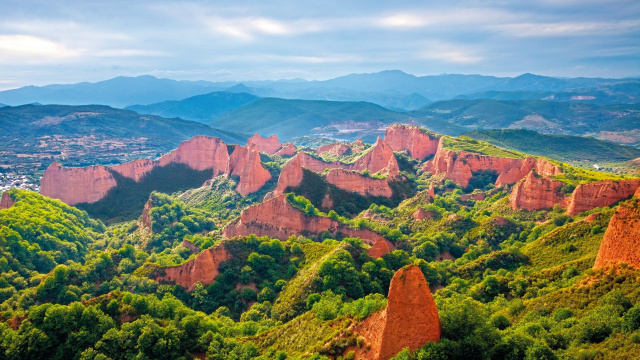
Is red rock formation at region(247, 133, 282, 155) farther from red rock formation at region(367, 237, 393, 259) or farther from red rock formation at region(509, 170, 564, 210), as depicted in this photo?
red rock formation at region(367, 237, 393, 259)

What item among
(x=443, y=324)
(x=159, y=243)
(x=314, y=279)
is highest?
(x=443, y=324)

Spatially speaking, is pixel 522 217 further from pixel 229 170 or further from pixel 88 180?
pixel 88 180

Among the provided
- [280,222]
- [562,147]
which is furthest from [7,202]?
[562,147]

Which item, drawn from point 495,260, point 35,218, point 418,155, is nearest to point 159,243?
point 35,218

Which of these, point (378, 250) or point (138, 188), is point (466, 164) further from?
point (138, 188)

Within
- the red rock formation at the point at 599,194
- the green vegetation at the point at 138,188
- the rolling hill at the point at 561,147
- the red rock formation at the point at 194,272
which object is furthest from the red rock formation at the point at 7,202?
the rolling hill at the point at 561,147

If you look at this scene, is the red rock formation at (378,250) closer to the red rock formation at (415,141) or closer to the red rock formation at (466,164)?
the red rock formation at (466,164)

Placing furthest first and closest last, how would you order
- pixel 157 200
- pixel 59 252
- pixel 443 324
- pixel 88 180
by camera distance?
pixel 88 180, pixel 157 200, pixel 59 252, pixel 443 324
